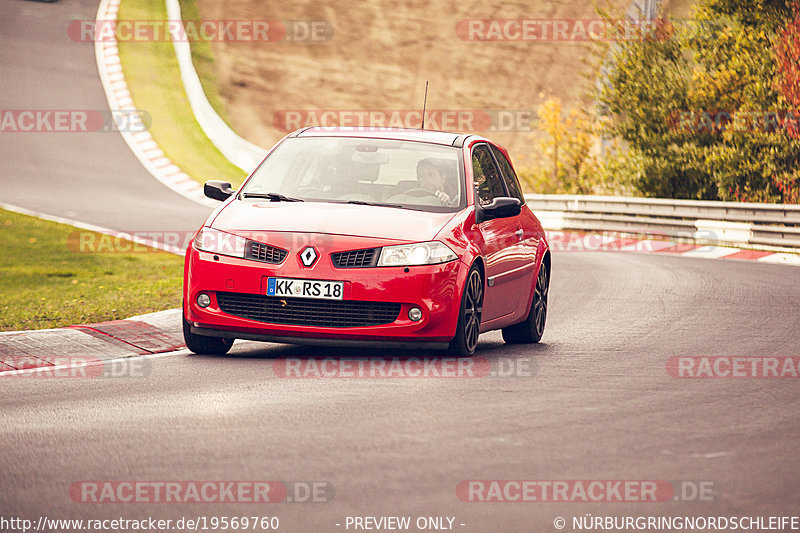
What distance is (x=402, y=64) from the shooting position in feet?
178

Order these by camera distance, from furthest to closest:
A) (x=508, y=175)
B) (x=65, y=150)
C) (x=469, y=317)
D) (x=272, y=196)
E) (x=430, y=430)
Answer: (x=65, y=150) → (x=508, y=175) → (x=272, y=196) → (x=469, y=317) → (x=430, y=430)

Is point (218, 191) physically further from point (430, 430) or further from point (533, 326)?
point (430, 430)

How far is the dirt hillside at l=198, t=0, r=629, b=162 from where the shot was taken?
48969 millimetres

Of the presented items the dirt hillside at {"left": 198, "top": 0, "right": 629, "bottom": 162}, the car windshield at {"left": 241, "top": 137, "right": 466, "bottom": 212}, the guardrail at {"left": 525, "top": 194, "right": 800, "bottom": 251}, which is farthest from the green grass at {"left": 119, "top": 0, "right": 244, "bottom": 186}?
the car windshield at {"left": 241, "top": 137, "right": 466, "bottom": 212}

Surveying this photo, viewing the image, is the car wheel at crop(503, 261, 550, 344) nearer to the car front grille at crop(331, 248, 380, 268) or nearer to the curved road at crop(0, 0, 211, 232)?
the car front grille at crop(331, 248, 380, 268)

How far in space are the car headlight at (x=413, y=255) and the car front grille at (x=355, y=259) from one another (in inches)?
2.2

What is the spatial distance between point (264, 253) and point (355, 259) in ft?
2.17

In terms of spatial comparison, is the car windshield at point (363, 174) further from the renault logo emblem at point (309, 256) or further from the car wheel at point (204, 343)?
the car wheel at point (204, 343)

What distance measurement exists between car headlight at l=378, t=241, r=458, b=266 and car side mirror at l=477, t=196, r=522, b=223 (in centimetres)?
91

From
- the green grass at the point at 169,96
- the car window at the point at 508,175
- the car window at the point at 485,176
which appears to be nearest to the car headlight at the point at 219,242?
the car window at the point at 485,176

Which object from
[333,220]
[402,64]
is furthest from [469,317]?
[402,64]

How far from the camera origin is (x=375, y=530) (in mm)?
5059

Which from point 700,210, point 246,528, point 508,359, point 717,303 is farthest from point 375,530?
point 700,210

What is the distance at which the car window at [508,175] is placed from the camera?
11.5m
